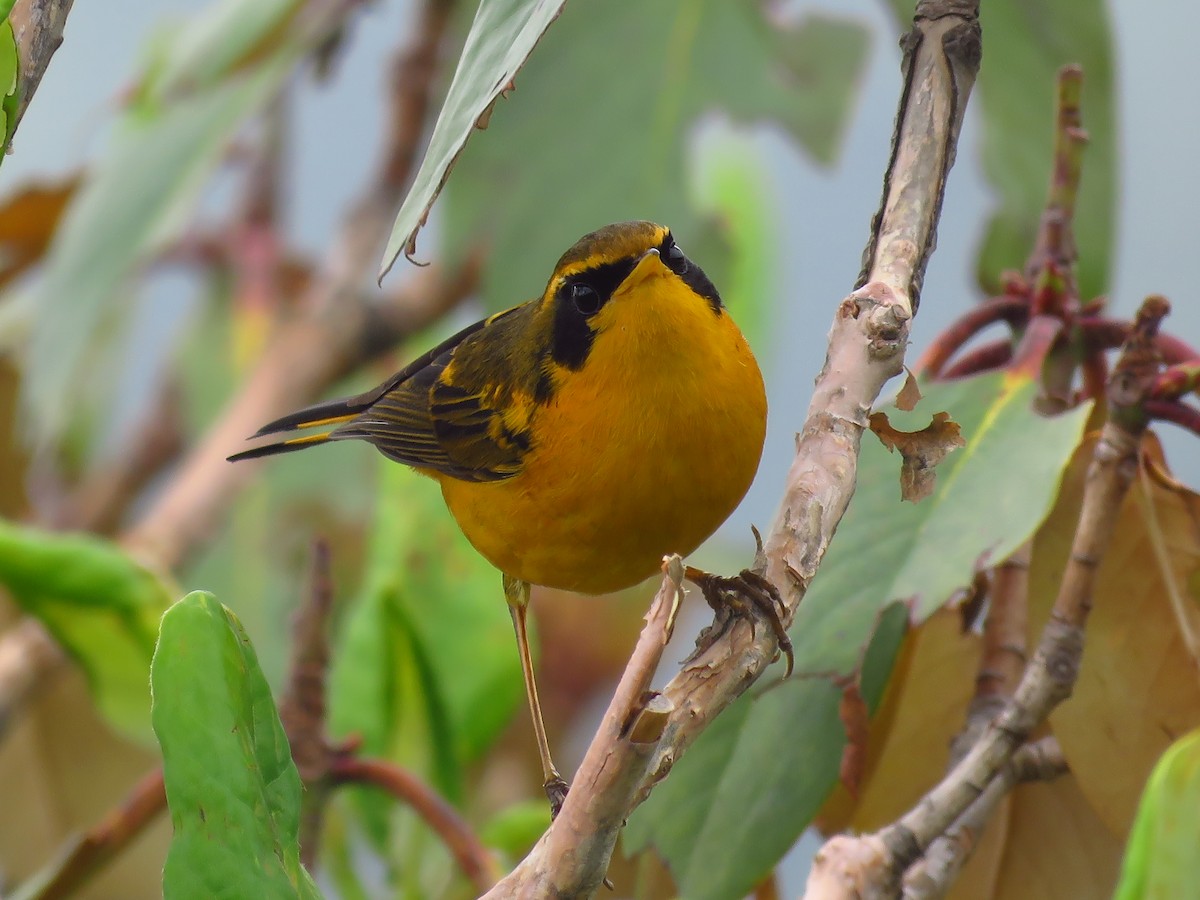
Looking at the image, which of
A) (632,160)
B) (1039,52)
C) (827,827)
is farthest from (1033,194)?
(827,827)

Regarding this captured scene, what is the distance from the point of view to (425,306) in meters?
3.46

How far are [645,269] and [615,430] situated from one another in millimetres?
212

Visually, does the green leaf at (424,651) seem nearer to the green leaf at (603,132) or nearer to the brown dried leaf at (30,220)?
the green leaf at (603,132)

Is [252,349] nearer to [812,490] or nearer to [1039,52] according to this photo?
[1039,52]

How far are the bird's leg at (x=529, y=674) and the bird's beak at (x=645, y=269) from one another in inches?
21.5

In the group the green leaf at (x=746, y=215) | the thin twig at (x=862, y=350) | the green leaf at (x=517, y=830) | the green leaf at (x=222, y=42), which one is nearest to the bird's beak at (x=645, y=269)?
the thin twig at (x=862, y=350)

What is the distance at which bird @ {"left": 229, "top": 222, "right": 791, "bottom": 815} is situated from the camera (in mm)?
1887

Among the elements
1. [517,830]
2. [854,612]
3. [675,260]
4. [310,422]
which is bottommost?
[517,830]

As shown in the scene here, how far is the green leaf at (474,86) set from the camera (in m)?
1.07

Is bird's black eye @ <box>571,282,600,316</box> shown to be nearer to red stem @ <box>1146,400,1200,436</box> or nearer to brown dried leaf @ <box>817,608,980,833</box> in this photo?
brown dried leaf @ <box>817,608,980,833</box>

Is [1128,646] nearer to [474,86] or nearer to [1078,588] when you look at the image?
[1078,588]

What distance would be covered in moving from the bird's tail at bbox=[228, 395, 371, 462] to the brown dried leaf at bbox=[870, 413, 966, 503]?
4.13 feet

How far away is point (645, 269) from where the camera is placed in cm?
195

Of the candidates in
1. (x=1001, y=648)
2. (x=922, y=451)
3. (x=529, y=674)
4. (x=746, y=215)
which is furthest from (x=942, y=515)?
(x=746, y=215)
